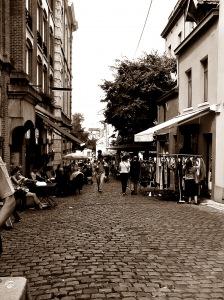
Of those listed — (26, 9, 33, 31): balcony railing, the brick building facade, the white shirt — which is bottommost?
the white shirt

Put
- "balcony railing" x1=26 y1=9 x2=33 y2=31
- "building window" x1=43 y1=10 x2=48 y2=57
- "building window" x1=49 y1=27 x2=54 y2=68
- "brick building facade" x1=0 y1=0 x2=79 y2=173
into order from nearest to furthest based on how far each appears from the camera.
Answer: "brick building facade" x1=0 y1=0 x2=79 y2=173
"balcony railing" x1=26 y1=9 x2=33 y2=31
"building window" x1=43 y1=10 x2=48 y2=57
"building window" x1=49 y1=27 x2=54 y2=68

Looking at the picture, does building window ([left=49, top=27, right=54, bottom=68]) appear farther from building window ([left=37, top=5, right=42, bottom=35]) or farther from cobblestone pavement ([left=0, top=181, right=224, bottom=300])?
cobblestone pavement ([left=0, top=181, right=224, bottom=300])

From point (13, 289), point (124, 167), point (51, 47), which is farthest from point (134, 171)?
point (13, 289)

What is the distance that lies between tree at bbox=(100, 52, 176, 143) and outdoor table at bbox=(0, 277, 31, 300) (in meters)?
26.2

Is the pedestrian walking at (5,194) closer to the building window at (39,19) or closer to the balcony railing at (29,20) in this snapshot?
the balcony railing at (29,20)

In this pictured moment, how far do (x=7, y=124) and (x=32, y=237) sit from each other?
830cm

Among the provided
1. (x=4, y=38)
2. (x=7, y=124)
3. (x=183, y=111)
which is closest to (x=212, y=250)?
(x=7, y=124)

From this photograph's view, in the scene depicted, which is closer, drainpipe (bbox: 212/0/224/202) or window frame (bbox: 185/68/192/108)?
drainpipe (bbox: 212/0/224/202)

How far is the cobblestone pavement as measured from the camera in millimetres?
5383

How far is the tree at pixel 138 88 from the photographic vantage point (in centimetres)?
2944

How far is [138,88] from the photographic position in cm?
3022

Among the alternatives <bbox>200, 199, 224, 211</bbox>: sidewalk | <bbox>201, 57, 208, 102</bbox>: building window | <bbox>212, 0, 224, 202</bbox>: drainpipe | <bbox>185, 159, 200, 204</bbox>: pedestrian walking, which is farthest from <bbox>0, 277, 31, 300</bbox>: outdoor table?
<bbox>201, 57, 208, 102</bbox>: building window

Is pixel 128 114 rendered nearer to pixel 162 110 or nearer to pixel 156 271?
pixel 162 110

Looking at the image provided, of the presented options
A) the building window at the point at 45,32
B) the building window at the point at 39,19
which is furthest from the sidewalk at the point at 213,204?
the building window at the point at 45,32
